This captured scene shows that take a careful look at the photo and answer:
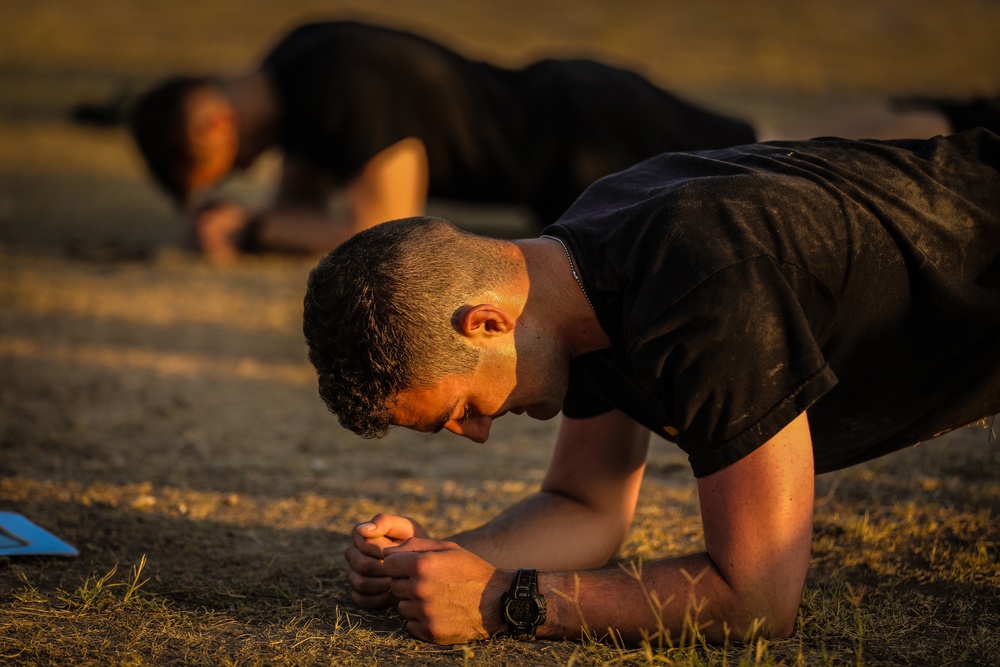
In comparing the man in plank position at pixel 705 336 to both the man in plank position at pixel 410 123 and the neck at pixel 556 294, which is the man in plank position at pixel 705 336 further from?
the man in plank position at pixel 410 123

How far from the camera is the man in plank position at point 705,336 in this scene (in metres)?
2.02

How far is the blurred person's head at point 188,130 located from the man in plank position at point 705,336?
3727 mm

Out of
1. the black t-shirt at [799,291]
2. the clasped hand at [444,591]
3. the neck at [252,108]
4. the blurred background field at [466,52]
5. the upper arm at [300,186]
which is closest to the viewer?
the black t-shirt at [799,291]

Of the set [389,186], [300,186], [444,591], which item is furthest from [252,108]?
[444,591]

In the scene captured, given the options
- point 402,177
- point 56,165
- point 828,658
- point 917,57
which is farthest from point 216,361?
point 917,57

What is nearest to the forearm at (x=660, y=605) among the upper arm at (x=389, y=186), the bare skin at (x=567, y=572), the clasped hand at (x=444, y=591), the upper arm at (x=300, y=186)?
the bare skin at (x=567, y=572)

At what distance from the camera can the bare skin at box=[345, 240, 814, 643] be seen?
6.72ft

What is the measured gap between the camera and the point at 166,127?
223 inches

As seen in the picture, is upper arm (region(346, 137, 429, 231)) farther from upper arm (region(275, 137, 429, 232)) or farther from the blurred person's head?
the blurred person's head

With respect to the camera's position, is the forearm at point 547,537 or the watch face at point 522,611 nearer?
the watch face at point 522,611

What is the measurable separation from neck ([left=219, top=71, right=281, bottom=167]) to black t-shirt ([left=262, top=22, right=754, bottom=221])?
61 mm

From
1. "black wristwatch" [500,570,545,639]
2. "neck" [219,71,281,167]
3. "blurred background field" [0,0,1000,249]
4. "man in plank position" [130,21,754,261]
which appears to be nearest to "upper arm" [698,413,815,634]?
"black wristwatch" [500,570,545,639]

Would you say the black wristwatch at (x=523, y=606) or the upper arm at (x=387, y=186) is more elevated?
the upper arm at (x=387, y=186)

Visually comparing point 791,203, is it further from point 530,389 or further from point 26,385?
point 26,385
